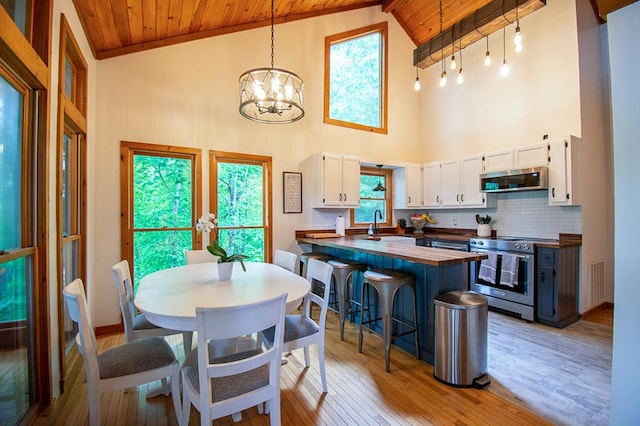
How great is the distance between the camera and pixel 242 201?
4.03 metres

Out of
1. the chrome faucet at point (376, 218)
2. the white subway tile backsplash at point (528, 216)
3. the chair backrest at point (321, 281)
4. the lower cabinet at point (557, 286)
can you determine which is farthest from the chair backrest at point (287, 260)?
the white subway tile backsplash at point (528, 216)

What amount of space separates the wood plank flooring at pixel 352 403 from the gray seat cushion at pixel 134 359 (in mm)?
493

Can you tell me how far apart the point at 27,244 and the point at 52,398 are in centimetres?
104

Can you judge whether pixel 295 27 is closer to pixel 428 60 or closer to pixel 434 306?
pixel 428 60

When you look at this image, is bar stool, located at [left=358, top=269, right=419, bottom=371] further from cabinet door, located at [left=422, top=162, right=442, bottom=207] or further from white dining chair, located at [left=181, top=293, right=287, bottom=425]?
cabinet door, located at [left=422, top=162, right=442, bottom=207]

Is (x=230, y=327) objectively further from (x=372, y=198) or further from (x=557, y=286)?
(x=372, y=198)

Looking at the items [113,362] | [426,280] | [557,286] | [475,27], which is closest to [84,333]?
[113,362]

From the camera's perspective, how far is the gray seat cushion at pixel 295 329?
2.05 metres

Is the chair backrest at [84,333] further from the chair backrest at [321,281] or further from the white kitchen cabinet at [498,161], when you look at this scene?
the white kitchen cabinet at [498,161]

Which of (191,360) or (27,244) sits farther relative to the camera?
(27,244)

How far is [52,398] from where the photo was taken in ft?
6.44

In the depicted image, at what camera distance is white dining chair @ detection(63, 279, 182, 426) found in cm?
146

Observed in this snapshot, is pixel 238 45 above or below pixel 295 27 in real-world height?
below

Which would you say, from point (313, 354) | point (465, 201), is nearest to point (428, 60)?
point (465, 201)
